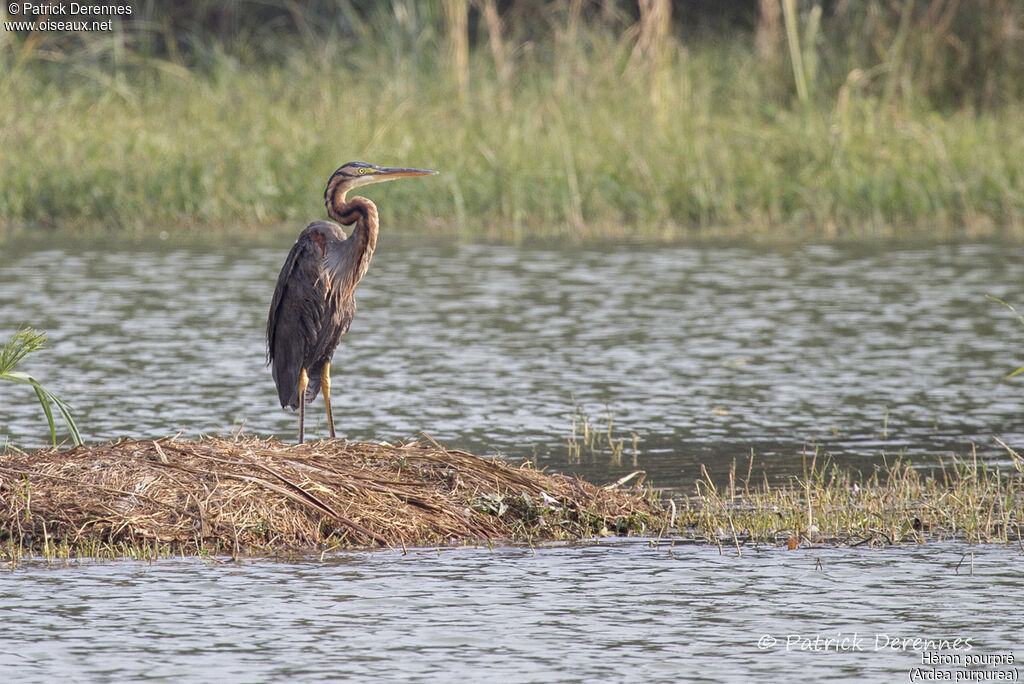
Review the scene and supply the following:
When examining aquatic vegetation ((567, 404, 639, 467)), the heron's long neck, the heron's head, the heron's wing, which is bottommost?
aquatic vegetation ((567, 404, 639, 467))

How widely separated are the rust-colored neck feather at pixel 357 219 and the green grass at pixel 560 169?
9.98m

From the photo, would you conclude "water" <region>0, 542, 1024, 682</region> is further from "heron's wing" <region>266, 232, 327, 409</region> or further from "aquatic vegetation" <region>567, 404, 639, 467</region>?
"aquatic vegetation" <region>567, 404, 639, 467</region>

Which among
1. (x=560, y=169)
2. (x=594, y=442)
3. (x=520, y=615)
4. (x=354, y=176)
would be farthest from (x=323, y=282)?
(x=560, y=169)

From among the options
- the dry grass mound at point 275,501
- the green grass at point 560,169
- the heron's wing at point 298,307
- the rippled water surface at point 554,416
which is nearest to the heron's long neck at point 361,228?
the heron's wing at point 298,307

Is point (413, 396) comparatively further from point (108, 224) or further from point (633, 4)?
point (633, 4)

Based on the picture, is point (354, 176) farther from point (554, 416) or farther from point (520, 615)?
point (520, 615)

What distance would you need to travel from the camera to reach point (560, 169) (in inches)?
763

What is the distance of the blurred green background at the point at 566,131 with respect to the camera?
63.0 feet

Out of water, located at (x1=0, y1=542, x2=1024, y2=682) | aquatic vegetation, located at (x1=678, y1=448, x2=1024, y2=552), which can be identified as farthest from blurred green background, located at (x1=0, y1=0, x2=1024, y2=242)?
water, located at (x1=0, y1=542, x2=1024, y2=682)

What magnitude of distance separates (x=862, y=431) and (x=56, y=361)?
5374mm

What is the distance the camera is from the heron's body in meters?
8.94

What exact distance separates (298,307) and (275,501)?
5.64 feet

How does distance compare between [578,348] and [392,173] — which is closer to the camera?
[392,173]

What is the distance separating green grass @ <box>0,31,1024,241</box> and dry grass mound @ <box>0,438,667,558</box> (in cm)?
1125
